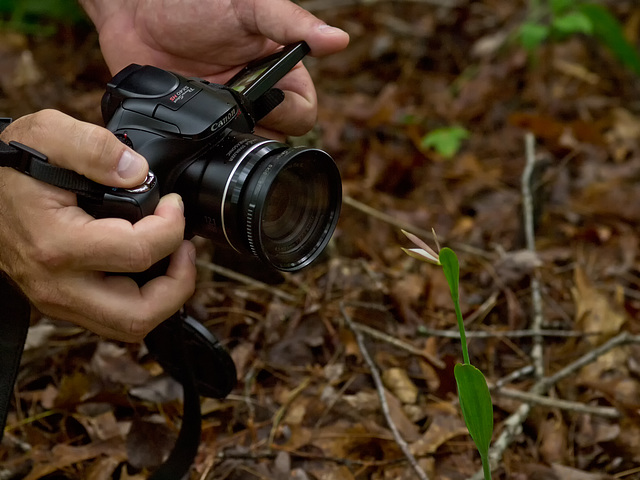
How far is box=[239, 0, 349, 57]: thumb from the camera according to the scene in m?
1.76

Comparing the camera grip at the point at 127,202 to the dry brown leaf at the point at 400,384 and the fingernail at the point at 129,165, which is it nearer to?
the fingernail at the point at 129,165

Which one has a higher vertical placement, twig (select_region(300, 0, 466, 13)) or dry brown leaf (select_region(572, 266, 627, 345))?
twig (select_region(300, 0, 466, 13))

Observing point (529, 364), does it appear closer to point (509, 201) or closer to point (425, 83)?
point (509, 201)

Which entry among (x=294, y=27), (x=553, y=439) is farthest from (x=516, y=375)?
(x=294, y=27)

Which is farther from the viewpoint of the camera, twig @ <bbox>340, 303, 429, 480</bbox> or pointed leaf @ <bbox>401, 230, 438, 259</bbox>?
twig @ <bbox>340, 303, 429, 480</bbox>

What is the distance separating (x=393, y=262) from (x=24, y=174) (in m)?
1.47

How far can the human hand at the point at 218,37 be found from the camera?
180 cm

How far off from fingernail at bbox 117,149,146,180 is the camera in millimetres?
36

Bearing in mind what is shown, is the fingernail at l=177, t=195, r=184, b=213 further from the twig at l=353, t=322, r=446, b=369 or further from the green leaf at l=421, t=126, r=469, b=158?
the green leaf at l=421, t=126, r=469, b=158

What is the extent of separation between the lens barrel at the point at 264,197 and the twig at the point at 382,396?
0.44 meters

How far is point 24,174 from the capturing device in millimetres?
1346

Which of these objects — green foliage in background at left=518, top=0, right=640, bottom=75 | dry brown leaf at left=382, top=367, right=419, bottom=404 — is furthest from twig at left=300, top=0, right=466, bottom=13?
dry brown leaf at left=382, top=367, right=419, bottom=404

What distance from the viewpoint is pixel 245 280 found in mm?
2279

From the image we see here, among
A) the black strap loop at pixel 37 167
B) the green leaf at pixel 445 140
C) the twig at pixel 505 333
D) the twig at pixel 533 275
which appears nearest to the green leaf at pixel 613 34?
the green leaf at pixel 445 140
